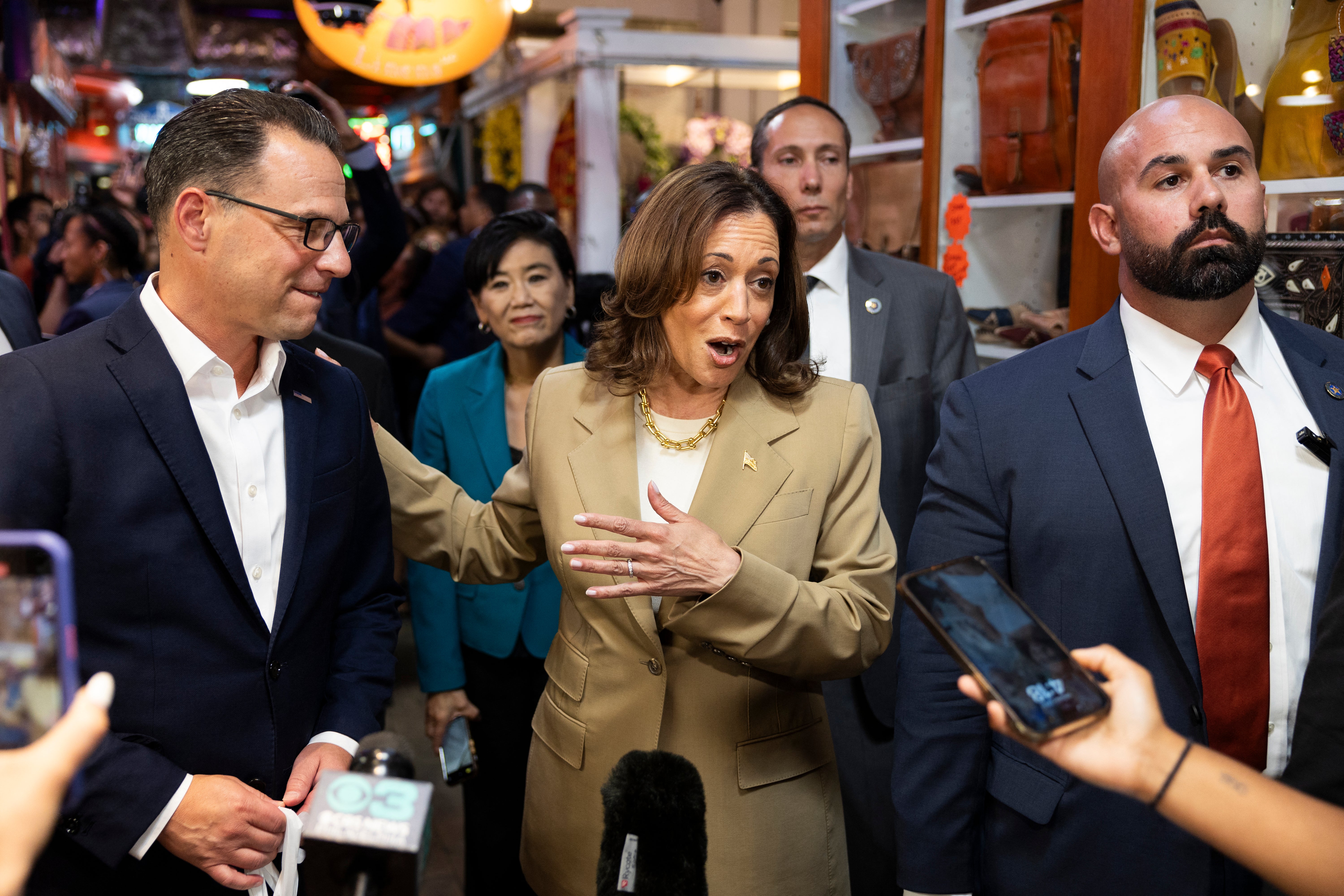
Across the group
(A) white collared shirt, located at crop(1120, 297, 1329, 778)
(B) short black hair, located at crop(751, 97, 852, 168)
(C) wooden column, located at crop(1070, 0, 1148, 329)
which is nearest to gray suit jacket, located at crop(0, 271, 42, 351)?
(B) short black hair, located at crop(751, 97, 852, 168)

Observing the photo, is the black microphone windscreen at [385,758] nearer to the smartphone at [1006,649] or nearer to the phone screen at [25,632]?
the phone screen at [25,632]

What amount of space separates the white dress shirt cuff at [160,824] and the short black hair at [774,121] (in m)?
2.39

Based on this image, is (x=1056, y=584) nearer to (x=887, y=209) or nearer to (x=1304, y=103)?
(x=1304, y=103)

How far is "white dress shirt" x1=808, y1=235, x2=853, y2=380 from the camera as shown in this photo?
9.36 ft

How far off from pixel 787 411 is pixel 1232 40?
157 centimetres

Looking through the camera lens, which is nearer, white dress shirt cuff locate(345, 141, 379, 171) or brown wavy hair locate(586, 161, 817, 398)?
brown wavy hair locate(586, 161, 817, 398)

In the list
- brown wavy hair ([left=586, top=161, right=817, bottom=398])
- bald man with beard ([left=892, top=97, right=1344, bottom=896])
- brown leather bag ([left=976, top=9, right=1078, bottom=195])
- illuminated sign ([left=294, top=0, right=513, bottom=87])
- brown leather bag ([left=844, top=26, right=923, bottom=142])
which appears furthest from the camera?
illuminated sign ([left=294, top=0, right=513, bottom=87])

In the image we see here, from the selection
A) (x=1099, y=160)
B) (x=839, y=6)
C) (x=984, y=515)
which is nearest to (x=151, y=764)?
(x=984, y=515)

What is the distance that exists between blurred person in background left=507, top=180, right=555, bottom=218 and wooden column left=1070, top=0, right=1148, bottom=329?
11.4 feet

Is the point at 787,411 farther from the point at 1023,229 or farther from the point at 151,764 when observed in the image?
the point at 1023,229

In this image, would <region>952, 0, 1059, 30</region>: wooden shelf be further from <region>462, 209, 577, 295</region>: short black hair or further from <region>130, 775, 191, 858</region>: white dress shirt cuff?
<region>130, 775, 191, 858</region>: white dress shirt cuff

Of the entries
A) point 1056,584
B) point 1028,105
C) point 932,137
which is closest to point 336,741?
point 1056,584

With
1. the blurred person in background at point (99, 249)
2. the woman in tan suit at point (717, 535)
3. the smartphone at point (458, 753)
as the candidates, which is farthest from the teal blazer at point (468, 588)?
the blurred person in background at point (99, 249)

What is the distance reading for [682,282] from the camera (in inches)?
70.4
